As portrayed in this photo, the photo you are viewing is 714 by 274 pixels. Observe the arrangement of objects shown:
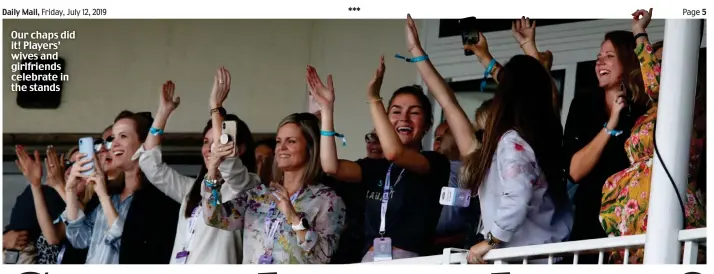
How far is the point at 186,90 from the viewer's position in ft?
27.6

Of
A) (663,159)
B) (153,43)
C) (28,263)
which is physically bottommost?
(28,263)

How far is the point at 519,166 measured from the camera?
5898 mm

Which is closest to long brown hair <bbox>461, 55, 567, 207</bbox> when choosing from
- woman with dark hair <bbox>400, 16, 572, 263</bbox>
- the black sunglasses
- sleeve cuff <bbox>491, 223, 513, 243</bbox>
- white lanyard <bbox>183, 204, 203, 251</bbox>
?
woman with dark hair <bbox>400, 16, 572, 263</bbox>

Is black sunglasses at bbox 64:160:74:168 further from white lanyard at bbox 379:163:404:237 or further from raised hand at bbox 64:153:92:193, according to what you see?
white lanyard at bbox 379:163:404:237

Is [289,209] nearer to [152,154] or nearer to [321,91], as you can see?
[321,91]

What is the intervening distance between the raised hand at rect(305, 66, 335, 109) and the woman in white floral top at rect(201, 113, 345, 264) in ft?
0.42

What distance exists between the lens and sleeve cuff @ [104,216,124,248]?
23.2 ft

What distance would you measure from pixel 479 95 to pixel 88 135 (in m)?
1.97

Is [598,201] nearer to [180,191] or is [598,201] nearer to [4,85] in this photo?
[180,191]

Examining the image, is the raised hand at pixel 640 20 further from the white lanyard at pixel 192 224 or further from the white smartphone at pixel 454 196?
the white lanyard at pixel 192 224

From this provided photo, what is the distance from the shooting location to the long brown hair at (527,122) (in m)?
6.01

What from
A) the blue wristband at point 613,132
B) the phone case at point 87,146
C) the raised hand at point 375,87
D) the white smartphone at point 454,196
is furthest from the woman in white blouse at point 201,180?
the blue wristband at point 613,132

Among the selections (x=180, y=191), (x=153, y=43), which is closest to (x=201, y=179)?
(x=180, y=191)

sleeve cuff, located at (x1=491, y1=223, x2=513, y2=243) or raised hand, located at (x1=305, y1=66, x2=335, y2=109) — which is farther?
raised hand, located at (x1=305, y1=66, x2=335, y2=109)
